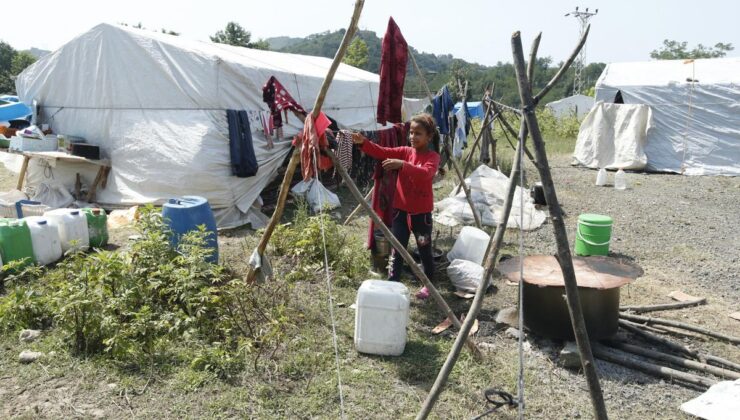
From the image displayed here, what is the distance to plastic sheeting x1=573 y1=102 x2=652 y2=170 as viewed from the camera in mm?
12500

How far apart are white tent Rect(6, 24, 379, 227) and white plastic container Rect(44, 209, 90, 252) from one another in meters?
1.50

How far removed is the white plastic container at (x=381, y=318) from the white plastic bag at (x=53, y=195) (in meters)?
5.80

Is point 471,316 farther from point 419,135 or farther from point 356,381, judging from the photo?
point 419,135

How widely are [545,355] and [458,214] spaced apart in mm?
3693

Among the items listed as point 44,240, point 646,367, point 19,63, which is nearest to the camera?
point 646,367

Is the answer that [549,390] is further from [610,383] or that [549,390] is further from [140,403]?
[140,403]

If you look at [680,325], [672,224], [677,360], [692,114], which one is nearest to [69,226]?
[677,360]

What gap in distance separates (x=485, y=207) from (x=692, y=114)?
26.3 feet

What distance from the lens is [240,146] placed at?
6781 millimetres

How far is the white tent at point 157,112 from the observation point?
6.71 m

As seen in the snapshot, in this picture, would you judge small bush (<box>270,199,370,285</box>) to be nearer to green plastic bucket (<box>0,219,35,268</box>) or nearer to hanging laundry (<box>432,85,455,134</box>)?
green plastic bucket (<box>0,219,35,268</box>)

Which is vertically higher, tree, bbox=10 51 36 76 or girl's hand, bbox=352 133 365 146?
→ tree, bbox=10 51 36 76

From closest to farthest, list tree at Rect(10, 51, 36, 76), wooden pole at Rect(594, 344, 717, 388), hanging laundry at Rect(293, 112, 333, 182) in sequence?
wooden pole at Rect(594, 344, 717, 388), hanging laundry at Rect(293, 112, 333, 182), tree at Rect(10, 51, 36, 76)

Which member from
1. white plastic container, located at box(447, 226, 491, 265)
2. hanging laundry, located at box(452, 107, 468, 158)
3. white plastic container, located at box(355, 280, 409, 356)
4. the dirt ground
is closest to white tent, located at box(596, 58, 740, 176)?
hanging laundry, located at box(452, 107, 468, 158)
